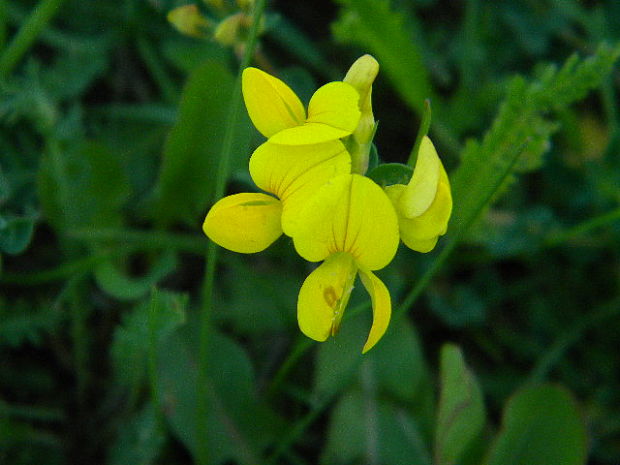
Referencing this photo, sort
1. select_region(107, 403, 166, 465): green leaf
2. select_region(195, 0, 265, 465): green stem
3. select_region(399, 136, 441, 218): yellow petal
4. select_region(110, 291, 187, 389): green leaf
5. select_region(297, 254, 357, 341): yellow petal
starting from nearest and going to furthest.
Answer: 1. select_region(399, 136, 441, 218): yellow petal
2. select_region(297, 254, 357, 341): yellow petal
3. select_region(195, 0, 265, 465): green stem
4. select_region(110, 291, 187, 389): green leaf
5. select_region(107, 403, 166, 465): green leaf

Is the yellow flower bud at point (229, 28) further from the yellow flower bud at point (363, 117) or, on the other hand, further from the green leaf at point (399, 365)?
the green leaf at point (399, 365)

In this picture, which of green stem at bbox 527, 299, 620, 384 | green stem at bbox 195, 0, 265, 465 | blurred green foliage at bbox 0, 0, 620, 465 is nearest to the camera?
green stem at bbox 195, 0, 265, 465

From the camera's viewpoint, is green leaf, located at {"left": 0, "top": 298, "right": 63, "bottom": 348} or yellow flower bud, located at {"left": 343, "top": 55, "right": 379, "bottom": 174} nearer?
yellow flower bud, located at {"left": 343, "top": 55, "right": 379, "bottom": 174}

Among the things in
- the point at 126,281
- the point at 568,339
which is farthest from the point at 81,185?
the point at 568,339

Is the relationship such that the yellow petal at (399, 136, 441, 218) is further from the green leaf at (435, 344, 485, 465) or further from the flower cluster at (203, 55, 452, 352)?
the green leaf at (435, 344, 485, 465)

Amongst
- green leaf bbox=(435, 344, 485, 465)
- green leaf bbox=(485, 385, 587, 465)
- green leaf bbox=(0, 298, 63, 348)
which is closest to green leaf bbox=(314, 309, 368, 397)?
green leaf bbox=(435, 344, 485, 465)

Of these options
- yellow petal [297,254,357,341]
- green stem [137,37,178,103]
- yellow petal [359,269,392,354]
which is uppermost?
yellow petal [359,269,392,354]

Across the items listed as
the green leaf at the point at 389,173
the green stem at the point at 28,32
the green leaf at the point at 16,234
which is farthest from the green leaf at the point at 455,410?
the green stem at the point at 28,32

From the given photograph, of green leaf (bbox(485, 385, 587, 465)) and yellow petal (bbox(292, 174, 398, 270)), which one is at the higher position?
yellow petal (bbox(292, 174, 398, 270))
